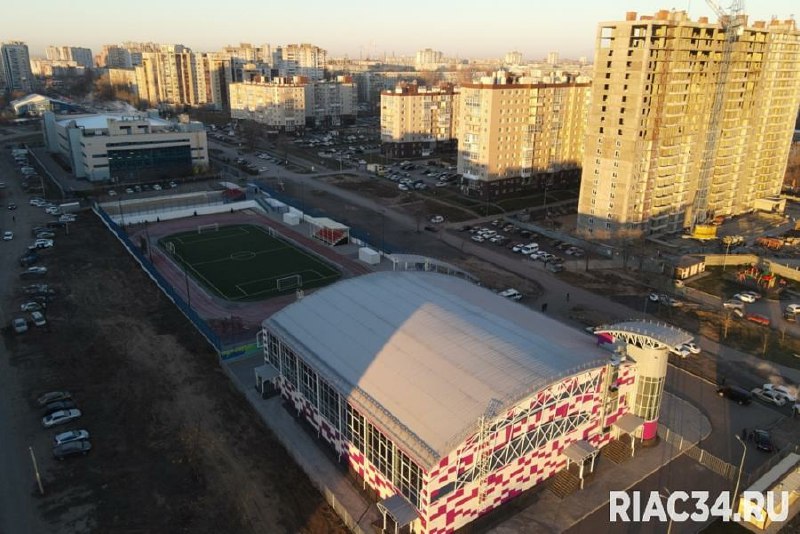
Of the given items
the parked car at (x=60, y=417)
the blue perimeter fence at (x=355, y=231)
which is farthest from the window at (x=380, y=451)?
the blue perimeter fence at (x=355, y=231)

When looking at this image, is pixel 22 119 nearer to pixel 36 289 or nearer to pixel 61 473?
pixel 36 289

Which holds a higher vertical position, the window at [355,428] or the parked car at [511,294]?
the window at [355,428]

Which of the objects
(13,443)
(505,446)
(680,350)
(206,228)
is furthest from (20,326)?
(680,350)

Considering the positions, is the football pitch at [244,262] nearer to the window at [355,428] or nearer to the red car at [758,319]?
the window at [355,428]

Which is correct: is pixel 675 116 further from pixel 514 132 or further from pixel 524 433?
pixel 524 433

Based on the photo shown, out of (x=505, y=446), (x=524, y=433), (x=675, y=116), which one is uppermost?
(x=675, y=116)

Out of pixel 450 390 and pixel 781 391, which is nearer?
pixel 450 390

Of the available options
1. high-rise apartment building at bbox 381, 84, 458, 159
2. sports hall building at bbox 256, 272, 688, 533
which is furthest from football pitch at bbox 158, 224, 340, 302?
high-rise apartment building at bbox 381, 84, 458, 159
